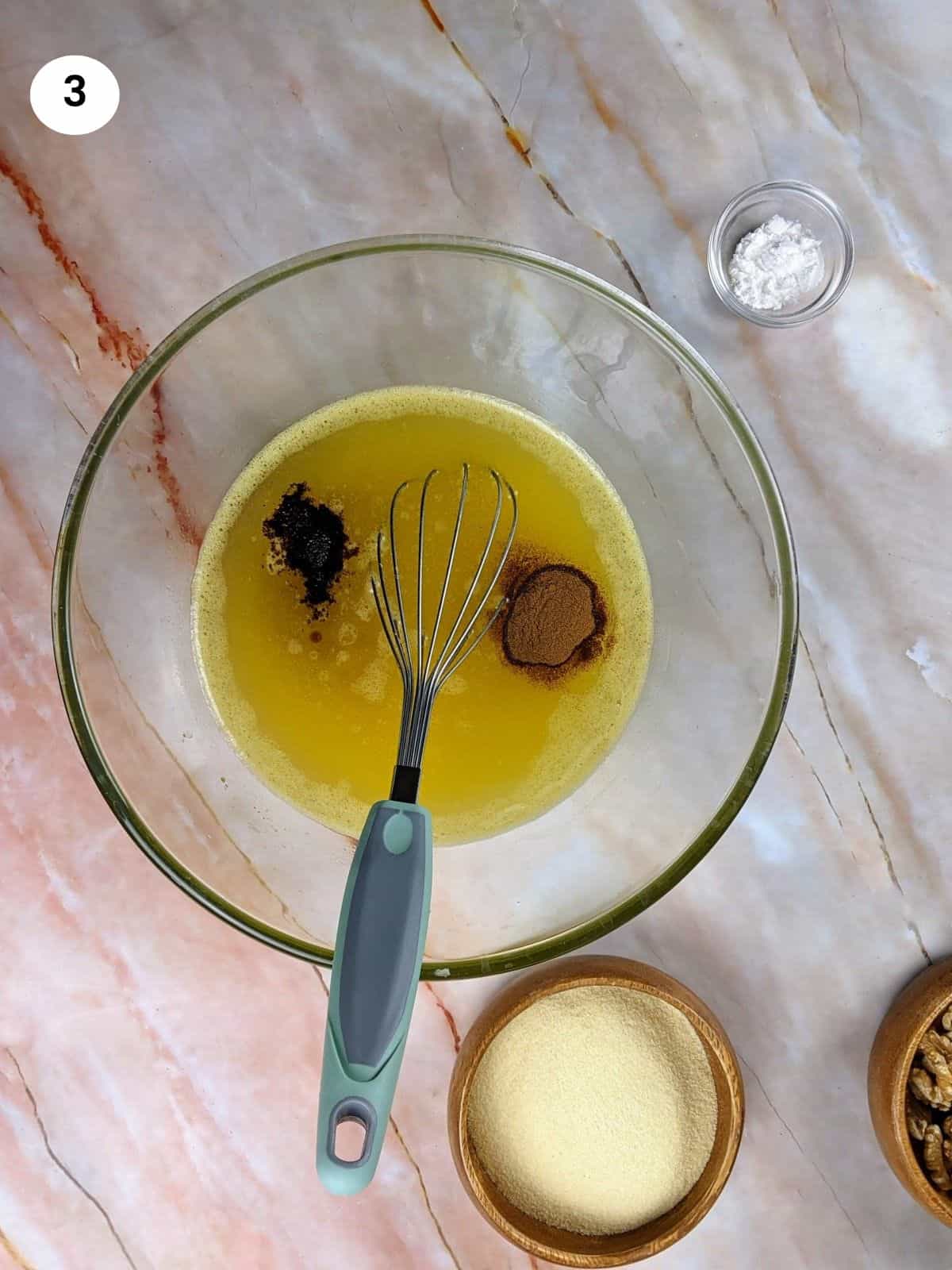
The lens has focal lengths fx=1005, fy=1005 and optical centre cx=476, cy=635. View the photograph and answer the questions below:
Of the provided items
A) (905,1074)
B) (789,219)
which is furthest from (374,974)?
(789,219)

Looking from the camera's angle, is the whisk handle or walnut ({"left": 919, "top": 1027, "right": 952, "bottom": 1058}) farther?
walnut ({"left": 919, "top": 1027, "right": 952, "bottom": 1058})

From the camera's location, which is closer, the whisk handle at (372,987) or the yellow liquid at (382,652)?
the whisk handle at (372,987)

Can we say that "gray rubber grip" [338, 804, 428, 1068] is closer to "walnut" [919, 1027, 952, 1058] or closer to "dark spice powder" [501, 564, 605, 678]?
"dark spice powder" [501, 564, 605, 678]

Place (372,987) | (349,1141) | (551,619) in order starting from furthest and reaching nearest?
1. (349,1141)
2. (551,619)
3. (372,987)

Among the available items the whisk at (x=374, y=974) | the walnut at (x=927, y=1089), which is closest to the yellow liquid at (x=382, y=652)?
the whisk at (x=374, y=974)

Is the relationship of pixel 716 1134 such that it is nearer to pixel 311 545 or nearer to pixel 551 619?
pixel 551 619

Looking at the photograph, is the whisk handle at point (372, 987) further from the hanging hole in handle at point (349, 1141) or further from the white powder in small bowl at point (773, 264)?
the white powder in small bowl at point (773, 264)

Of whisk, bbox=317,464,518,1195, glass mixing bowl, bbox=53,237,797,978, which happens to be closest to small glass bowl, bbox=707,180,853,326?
glass mixing bowl, bbox=53,237,797,978
